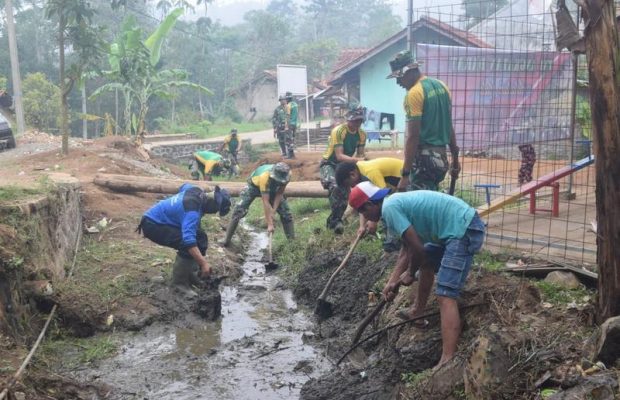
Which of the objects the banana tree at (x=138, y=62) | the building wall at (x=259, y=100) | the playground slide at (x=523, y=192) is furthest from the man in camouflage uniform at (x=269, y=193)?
the building wall at (x=259, y=100)

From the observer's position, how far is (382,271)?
6.59 metres

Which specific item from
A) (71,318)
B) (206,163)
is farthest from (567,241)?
(206,163)

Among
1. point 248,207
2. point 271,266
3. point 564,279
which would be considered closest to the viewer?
point 564,279

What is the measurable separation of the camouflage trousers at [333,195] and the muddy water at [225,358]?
151 cm

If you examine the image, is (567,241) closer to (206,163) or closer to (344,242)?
(344,242)

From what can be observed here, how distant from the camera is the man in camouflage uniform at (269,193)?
8836 millimetres

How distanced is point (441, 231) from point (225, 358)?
8.87 ft

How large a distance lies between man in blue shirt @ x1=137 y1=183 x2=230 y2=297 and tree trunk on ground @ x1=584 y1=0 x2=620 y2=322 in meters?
4.07

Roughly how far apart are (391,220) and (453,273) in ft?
1.87

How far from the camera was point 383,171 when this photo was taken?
708cm

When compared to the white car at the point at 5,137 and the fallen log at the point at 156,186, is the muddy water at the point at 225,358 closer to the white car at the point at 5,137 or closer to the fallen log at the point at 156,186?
the fallen log at the point at 156,186

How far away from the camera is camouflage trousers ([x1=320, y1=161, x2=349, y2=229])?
27.7ft

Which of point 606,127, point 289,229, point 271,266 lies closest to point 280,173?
point 289,229

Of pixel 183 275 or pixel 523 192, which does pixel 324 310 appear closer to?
pixel 183 275
